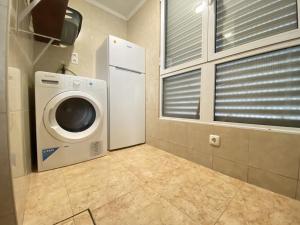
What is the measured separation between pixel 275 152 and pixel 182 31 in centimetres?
132

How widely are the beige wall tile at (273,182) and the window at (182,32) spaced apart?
Answer: 99 centimetres

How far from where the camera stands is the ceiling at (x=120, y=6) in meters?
1.90

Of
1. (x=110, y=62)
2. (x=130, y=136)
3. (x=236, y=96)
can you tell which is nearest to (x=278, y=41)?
(x=236, y=96)

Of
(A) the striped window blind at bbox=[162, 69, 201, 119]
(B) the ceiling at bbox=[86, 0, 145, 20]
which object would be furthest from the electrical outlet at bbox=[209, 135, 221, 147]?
(B) the ceiling at bbox=[86, 0, 145, 20]

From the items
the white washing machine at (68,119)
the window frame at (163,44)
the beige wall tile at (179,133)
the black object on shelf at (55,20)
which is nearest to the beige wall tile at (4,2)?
the black object on shelf at (55,20)

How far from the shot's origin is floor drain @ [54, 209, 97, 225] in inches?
24.2

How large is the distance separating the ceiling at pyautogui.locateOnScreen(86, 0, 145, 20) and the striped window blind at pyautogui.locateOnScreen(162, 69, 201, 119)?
126 cm

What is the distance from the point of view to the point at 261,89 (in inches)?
35.8

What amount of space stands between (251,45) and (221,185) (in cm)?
97

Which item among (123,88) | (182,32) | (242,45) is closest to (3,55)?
(123,88)

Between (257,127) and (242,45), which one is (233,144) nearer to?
(257,127)

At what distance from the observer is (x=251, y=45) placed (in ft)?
3.01

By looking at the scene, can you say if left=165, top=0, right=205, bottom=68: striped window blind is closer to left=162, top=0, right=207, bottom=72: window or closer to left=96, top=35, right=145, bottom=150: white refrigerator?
left=162, top=0, right=207, bottom=72: window

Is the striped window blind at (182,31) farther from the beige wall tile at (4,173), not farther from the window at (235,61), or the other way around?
the beige wall tile at (4,173)
